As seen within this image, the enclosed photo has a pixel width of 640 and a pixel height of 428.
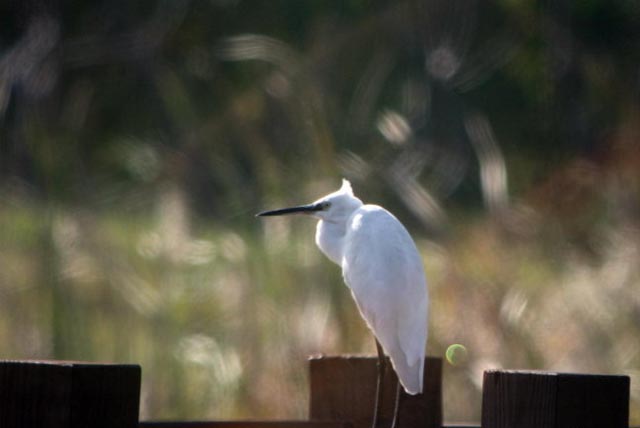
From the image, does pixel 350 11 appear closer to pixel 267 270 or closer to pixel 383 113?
pixel 383 113

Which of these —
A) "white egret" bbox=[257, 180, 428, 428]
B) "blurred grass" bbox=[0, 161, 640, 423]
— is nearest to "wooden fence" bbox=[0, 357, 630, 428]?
"white egret" bbox=[257, 180, 428, 428]

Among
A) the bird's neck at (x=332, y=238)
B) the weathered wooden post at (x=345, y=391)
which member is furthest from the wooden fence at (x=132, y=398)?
the bird's neck at (x=332, y=238)

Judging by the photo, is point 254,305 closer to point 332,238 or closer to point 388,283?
point 332,238

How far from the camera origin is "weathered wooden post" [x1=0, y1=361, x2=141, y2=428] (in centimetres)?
67

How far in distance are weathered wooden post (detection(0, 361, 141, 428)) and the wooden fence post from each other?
30cm

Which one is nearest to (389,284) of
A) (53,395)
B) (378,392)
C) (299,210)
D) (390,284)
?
(390,284)

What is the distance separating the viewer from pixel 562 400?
0.76m

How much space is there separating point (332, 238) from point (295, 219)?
1.73 ft

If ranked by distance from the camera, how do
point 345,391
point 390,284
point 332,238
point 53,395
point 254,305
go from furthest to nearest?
point 254,305
point 332,238
point 390,284
point 345,391
point 53,395

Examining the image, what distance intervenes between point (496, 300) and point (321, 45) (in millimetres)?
821

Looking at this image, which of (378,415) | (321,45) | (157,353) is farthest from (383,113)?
(378,415)

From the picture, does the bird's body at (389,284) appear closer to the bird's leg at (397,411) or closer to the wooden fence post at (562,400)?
the bird's leg at (397,411)

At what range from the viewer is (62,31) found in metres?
3.00

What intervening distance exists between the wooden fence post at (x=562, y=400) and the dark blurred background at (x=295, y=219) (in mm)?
1316
